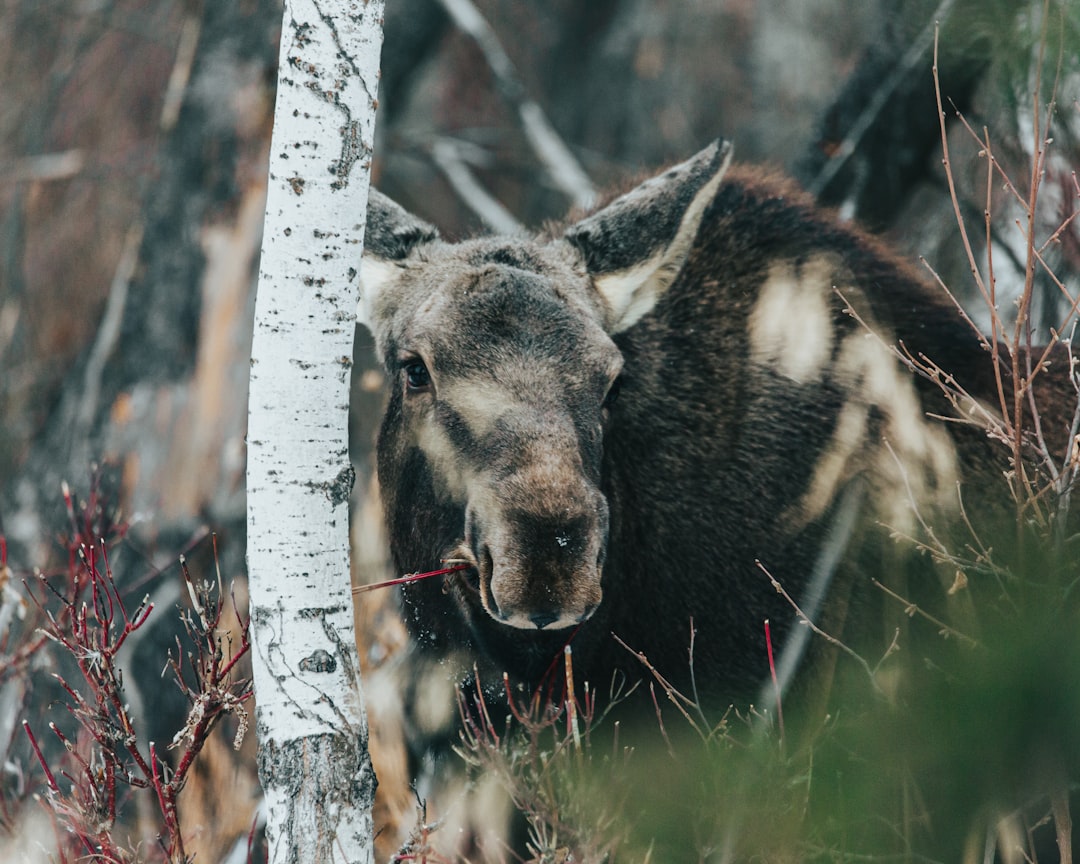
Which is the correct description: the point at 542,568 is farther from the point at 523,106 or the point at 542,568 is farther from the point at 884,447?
the point at 523,106

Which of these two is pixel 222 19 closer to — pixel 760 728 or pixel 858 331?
pixel 858 331

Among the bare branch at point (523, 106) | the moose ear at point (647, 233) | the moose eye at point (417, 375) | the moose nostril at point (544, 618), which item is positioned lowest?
the moose nostril at point (544, 618)

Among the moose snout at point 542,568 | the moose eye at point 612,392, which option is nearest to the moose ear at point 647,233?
the moose eye at point 612,392

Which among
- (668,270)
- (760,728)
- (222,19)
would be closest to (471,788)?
(760,728)

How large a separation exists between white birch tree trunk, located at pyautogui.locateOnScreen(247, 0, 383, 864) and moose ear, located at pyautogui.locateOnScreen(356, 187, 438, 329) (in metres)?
1.24

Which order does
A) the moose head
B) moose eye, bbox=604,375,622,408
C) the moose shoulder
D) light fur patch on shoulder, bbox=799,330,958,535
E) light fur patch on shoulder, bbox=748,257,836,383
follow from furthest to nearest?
light fur patch on shoulder, bbox=748,257,836,383, light fur patch on shoulder, bbox=799,330,958,535, moose eye, bbox=604,375,622,408, the moose shoulder, the moose head

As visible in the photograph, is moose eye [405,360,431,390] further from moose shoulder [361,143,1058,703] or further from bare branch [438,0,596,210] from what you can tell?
bare branch [438,0,596,210]

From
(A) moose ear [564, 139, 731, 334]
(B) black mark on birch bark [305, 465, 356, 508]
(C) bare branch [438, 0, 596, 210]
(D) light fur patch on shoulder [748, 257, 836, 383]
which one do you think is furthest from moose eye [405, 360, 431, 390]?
(C) bare branch [438, 0, 596, 210]

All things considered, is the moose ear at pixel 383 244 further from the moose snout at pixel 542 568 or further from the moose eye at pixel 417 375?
the moose snout at pixel 542 568

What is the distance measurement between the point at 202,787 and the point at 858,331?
389 centimetres

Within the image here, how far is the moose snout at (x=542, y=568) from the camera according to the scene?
2941 millimetres

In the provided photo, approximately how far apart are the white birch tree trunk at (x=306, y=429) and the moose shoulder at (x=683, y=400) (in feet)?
2.06

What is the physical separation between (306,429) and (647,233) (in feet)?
5.75

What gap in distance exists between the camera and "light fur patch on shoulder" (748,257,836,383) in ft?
14.3
